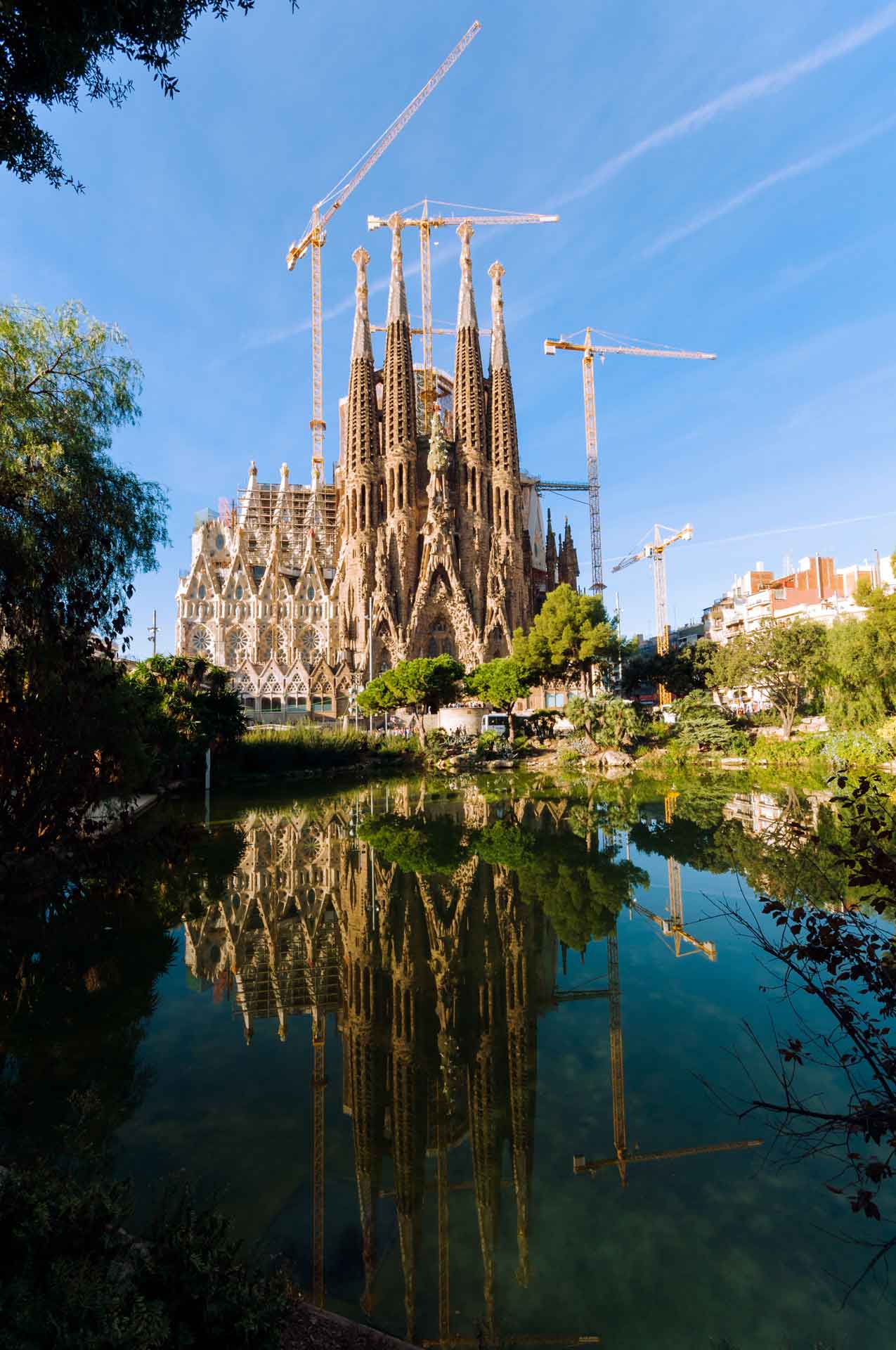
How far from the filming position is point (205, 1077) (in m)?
4.61

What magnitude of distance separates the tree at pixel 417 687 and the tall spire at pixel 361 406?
1902 cm

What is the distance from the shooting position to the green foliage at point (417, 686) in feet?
111

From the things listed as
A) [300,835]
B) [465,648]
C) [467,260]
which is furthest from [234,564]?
[300,835]

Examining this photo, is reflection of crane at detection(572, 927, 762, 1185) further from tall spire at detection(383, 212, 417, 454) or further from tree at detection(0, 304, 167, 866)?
tall spire at detection(383, 212, 417, 454)

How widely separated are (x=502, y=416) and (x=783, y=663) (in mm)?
29638

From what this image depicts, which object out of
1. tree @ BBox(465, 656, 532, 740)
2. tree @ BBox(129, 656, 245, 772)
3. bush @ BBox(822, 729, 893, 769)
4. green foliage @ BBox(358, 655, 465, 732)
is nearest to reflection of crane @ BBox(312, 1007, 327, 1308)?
tree @ BBox(129, 656, 245, 772)

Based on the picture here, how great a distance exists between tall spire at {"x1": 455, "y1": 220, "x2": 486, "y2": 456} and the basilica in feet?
0.34

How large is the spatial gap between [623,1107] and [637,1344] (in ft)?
5.14

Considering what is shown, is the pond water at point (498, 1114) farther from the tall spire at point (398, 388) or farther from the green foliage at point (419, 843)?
the tall spire at point (398, 388)

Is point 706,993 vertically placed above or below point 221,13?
below

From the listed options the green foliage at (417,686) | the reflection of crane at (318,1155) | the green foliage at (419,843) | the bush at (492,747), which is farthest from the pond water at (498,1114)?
the green foliage at (417,686)

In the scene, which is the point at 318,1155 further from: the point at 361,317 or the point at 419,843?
the point at 361,317

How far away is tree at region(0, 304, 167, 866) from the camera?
218 inches

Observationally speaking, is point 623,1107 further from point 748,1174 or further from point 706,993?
point 706,993
